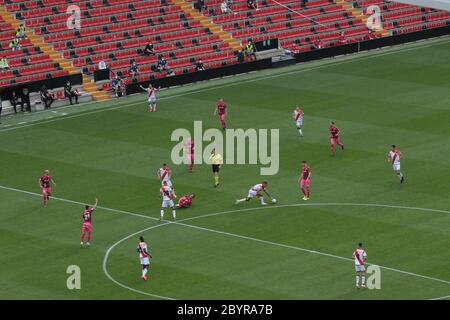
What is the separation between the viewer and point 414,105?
7975 cm

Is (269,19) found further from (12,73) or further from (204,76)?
(12,73)

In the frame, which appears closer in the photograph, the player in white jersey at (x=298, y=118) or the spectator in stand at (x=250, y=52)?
the player in white jersey at (x=298, y=118)

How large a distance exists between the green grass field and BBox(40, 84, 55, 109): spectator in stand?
1120mm

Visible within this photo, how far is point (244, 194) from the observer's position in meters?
63.2

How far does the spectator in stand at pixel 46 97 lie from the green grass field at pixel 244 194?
3.67 feet

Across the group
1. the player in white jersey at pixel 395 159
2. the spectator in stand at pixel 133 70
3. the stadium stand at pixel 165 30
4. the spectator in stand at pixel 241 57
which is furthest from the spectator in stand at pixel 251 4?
the player in white jersey at pixel 395 159

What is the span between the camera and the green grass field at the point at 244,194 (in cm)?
5150

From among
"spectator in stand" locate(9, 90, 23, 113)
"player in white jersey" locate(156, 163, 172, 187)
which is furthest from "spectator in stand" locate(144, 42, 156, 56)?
"player in white jersey" locate(156, 163, 172, 187)

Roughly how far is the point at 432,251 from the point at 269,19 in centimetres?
4814

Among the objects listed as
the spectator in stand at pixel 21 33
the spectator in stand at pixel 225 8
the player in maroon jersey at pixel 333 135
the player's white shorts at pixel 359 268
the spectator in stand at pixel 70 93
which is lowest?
the player's white shorts at pixel 359 268

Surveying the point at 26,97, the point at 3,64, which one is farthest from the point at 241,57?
the point at 3,64

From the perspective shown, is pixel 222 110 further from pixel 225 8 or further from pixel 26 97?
pixel 225 8

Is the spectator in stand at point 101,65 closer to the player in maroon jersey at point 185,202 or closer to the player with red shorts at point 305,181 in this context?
the player in maroon jersey at point 185,202

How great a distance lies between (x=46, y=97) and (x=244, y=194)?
78.6 feet
